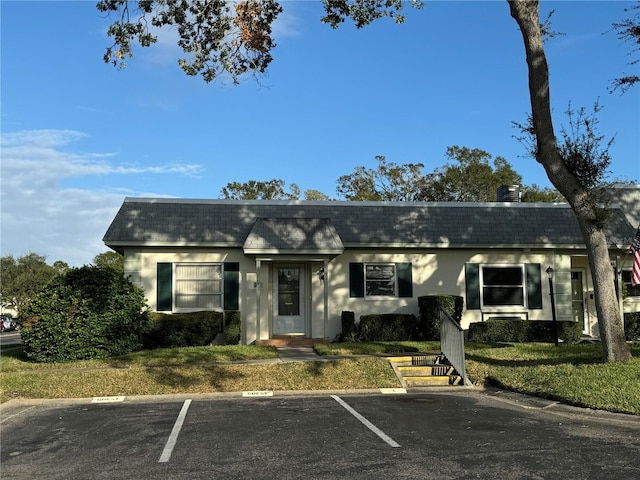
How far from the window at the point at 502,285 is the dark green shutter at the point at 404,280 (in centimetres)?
226

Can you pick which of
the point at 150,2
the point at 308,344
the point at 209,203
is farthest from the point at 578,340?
the point at 150,2

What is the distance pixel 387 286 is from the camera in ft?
57.3

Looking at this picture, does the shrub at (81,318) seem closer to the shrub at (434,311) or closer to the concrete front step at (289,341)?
the concrete front step at (289,341)

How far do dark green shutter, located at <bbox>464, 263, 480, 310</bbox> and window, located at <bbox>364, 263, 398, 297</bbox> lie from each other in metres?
2.19

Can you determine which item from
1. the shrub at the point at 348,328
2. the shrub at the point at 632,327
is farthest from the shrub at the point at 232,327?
the shrub at the point at 632,327

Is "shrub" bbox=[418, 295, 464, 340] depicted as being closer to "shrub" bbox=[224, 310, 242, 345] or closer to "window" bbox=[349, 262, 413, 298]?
"window" bbox=[349, 262, 413, 298]

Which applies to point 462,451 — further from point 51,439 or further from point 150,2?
point 150,2

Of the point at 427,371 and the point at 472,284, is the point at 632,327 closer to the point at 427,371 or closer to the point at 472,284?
the point at 472,284

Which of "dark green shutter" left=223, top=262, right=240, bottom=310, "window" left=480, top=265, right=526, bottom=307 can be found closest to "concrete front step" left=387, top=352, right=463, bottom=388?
"window" left=480, top=265, right=526, bottom=307

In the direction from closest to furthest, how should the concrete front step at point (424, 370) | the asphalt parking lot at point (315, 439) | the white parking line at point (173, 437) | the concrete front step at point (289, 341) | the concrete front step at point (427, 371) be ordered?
the asphalt parking lot at point (315, 439) → the white parking line at point (173, 437) → the concrete front step at point (424, 370) → the concrete front step at point (427, 371) → the concrete front step at point (289, 341)

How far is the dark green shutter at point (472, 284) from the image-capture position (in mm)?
17547

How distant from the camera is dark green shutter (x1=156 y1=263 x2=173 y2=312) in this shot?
16.4 metres

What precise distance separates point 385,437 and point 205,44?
31.0 ft

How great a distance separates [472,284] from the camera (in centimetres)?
1764
